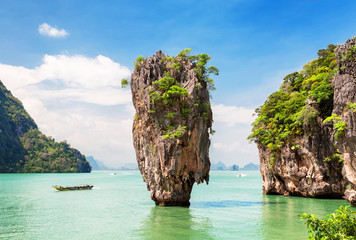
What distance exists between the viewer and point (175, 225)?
1853cm

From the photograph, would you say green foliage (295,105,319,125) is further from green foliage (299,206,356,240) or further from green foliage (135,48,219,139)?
green foliage (299,206,356,240)

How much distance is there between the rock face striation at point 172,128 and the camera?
79.7 ft

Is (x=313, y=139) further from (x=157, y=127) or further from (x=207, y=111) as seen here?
(x=157, y=127)

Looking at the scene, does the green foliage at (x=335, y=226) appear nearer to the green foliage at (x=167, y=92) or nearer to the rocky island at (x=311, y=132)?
the rocky island at (x=311, y=132)

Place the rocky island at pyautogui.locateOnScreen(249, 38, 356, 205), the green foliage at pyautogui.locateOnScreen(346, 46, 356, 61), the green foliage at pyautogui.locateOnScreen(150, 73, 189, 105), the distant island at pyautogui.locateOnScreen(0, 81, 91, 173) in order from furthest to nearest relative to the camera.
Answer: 1. the distant island at pyautogui.locateOnScreen(0, 81, 91, 173)
2. the green foliage at pyautogui.locateOnScreen(150, 73, 189, 105)
3. the rocky island at pyautogui.locateOnScreen(249, 38, 356, 205)
4. the green foliage at pyautogui.locateOnScreen(346, 46, 356, 61)

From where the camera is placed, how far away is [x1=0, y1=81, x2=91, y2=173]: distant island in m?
125

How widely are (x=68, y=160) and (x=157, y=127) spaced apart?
129948 mm

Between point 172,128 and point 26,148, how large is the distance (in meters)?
134

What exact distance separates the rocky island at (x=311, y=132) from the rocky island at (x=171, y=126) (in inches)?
391

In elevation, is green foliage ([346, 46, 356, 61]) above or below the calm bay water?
above

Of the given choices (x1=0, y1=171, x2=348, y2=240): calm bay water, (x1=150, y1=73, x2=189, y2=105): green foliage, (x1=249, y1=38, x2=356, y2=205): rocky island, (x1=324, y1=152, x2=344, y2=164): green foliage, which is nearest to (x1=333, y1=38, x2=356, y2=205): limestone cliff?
(x1=249, y1=38, x2=356, y2=205): rocky island

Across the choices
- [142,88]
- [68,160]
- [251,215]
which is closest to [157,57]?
[142,88]

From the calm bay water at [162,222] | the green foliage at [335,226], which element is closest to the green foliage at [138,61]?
the calm bay water at [162,222]

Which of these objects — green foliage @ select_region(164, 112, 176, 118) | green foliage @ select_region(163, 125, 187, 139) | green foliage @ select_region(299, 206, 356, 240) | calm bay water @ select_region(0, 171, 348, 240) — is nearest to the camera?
green foliage @ select_region(299, 206, 356, 240)
